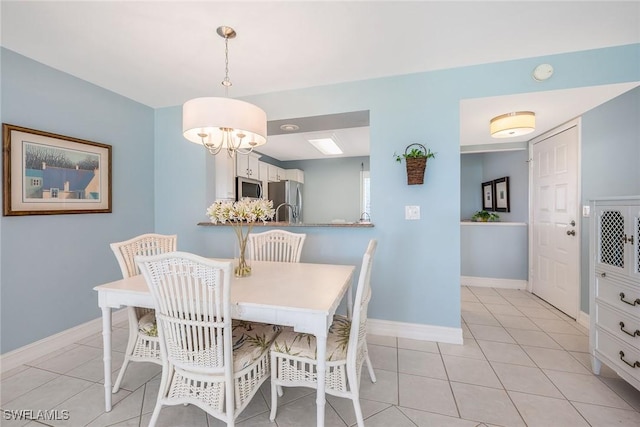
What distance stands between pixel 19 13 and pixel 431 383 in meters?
3.43

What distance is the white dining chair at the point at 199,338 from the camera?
3.80 ft

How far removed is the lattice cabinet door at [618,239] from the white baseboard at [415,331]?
1112 mm

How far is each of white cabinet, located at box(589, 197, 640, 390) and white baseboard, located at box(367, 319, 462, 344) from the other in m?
0.87

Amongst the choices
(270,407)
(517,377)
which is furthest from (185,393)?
(517,377)

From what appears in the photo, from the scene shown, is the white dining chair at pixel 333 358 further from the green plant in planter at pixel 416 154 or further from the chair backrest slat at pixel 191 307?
the green plant in planter at pixel 416 154

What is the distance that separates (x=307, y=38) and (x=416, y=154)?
120cm

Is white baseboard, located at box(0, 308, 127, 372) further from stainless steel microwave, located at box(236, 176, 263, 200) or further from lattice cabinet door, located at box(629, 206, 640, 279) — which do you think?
lattice cabinet door, located at box(629, 206, 640, 279)

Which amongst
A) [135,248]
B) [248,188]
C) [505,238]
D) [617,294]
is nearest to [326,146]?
[248,188]

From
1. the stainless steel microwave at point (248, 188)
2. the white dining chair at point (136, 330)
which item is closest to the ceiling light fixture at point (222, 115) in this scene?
the white dining chair at point (136, 330)

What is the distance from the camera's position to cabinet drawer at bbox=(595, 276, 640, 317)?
1.53 metres

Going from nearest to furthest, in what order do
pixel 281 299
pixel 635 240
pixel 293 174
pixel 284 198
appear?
pixel 281 299, pixel 635 240, pixel 284 198, pixel 293 174

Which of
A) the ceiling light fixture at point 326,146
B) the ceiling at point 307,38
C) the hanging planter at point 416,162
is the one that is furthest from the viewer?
the ceiling light fixture at point 326,146

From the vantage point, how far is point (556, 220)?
3.04 m

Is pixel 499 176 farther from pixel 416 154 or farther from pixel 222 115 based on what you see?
pixel 222 115
